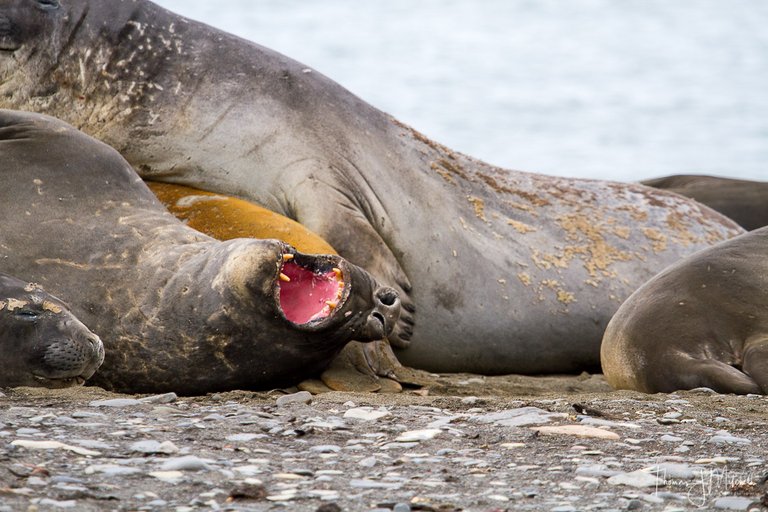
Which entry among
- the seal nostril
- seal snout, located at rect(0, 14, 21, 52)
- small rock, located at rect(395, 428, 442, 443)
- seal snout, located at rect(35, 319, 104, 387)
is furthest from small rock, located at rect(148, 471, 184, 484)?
seal snout, located at rect(0, 14, 21, 52)

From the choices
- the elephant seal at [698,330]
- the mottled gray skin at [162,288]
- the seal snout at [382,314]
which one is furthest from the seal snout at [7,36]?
the elephant seal at [698,330]

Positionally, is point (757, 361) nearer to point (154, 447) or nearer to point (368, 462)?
point (368, 462)

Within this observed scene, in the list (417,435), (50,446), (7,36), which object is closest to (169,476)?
(50,446)

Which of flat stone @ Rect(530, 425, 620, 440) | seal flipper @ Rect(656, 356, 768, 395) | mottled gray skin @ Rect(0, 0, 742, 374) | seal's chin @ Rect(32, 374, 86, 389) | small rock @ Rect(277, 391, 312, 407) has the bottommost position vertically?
flat stone @ Rect(530, 425, 620, 440)

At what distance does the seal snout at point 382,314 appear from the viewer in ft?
15.4

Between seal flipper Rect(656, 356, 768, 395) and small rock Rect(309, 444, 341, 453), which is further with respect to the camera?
seal flipper Rect(656, 356, 768, 395)

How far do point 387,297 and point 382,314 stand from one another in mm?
92

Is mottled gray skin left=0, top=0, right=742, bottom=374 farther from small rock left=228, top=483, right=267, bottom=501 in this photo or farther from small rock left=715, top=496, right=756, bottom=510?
small rock left=715, top=496, right=756, bottom=510

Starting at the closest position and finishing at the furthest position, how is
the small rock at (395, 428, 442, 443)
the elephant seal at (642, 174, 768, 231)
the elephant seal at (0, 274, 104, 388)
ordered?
the small rock at (395, 428, 442, 443)
the elephant seal at (0, 274, 104, 388)
the elephant seal at (642, 174, 768, 231)

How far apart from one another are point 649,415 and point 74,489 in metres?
1.94

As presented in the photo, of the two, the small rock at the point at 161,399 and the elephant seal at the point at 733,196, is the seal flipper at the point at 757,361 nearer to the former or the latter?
the small rock at the point at 161,399

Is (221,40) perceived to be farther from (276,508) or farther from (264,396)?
(276,508)

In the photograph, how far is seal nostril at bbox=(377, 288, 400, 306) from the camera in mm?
4809

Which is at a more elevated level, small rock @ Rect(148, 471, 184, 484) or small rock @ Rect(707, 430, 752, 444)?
small rock @ Rect(707, 430, 752, 444)
